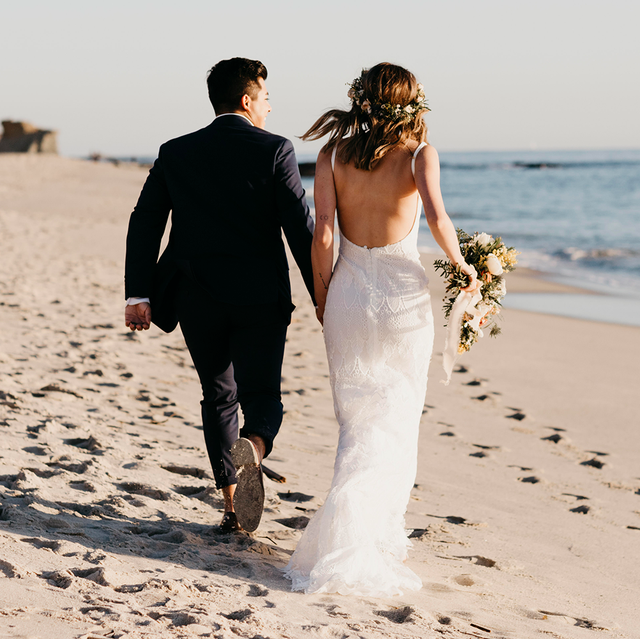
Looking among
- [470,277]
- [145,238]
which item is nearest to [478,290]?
[470,277]

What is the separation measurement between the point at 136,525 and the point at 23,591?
2.81ft

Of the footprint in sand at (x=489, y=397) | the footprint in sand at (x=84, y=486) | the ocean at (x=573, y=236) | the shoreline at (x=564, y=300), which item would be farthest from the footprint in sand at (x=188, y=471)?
the ocean at (x=573, y=236)

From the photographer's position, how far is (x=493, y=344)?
7605 millimetres

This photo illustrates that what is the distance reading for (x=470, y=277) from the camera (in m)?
3.04

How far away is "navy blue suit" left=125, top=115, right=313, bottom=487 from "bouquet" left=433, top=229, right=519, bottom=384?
613 millimetres

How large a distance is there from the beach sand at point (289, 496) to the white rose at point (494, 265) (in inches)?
48.7

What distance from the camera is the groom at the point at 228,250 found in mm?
2965

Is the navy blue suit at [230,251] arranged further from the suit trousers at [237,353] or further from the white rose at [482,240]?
the white rose at [482,240]

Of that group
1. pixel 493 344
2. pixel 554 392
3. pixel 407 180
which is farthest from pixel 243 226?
pixel 493 344

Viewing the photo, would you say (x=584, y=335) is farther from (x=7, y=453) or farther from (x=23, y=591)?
(x=23, y=591)

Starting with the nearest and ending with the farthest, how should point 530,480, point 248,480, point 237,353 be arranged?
point 248,480
point 237,353
point 530,480

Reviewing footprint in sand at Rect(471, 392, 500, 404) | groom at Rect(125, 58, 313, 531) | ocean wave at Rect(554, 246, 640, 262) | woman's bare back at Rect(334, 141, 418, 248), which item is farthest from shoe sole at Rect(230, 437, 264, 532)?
ocean wave at Rect(554, 246, 640, 262)

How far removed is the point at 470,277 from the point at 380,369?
1.74 ft

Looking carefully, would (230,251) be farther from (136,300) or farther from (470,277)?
(470,277)
